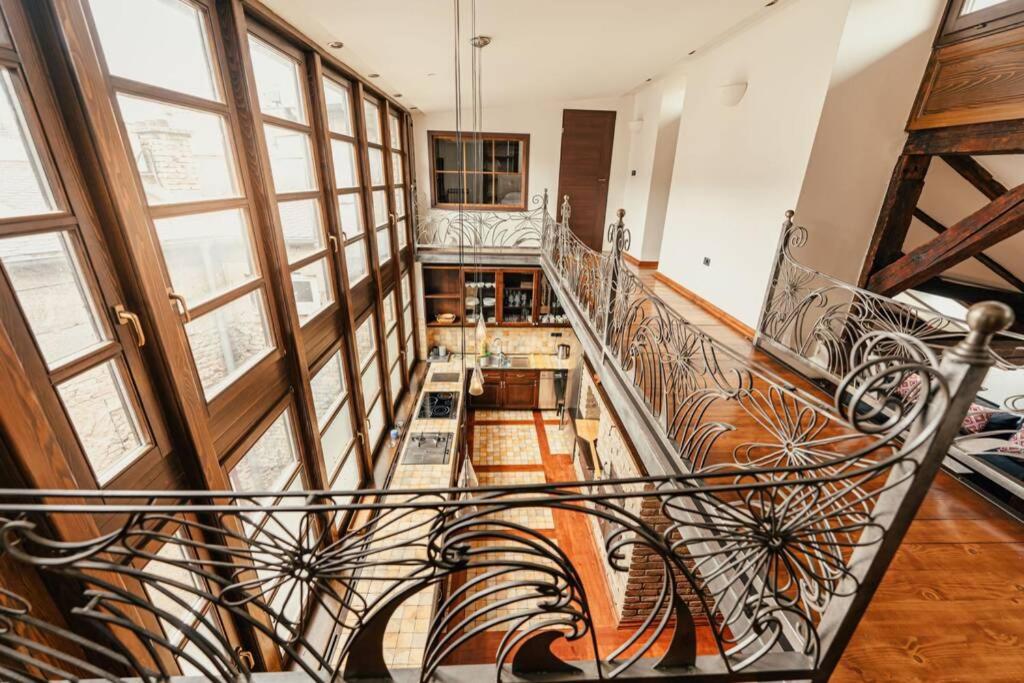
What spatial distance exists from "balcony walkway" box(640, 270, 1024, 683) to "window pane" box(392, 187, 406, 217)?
21.7 ft

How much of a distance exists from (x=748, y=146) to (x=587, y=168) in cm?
397

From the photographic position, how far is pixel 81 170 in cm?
168

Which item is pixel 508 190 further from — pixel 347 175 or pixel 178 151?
pixel 178 151

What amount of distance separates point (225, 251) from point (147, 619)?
198 centimetres

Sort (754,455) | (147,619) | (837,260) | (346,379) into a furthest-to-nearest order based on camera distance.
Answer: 1. (346,379)
2. (837,260)
3. (754,455)
4. (147,619)

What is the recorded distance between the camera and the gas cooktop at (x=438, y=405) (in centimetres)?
652

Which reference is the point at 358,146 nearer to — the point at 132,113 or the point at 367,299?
the point at 367,299

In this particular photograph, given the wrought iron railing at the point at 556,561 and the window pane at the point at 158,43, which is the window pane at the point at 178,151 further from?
the wrought iron railing at the point at 556,561

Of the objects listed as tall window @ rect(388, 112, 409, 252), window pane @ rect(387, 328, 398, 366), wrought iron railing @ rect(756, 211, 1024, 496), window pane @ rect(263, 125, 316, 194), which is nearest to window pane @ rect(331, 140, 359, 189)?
window pane @ rect(263, 125, 316, 194)

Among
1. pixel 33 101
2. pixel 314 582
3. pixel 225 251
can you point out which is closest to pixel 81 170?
pixel 33 101

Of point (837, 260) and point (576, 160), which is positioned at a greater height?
point (576, 160)

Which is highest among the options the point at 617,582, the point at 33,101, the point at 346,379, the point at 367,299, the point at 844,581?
the point at 33,101

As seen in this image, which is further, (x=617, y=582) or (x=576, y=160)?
(x=576, y=160)

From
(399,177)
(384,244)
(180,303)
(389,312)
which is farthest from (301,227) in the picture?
(399,177)
